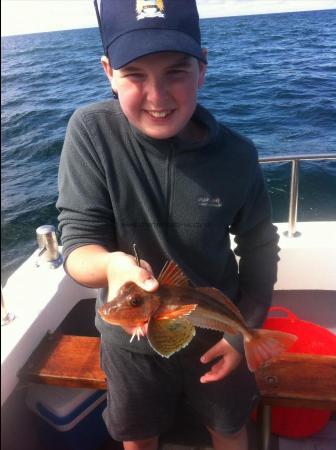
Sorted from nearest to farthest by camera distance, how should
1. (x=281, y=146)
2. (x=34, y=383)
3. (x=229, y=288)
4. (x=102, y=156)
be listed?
(x=102, y=156) < (x=229, y=288) < (x=34, y=383) < (x=281, y=146)

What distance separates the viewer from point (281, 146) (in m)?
11.3

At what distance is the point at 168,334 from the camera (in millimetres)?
1606

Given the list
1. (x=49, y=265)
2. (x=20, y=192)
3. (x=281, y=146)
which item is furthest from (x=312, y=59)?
(x=49, y=265)

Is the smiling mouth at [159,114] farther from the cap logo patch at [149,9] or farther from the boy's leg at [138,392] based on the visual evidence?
the boy's leg at [138,392]

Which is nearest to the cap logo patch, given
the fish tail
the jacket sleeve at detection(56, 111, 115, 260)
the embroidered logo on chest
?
the jacket sleeve at detection(56, 111, 115, 260)

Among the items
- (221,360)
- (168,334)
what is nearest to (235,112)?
(221,360)

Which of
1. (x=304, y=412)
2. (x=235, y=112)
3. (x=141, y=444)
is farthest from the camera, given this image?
(x=235, y=112)

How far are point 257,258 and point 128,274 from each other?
38.2 inches

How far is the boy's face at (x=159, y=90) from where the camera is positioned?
1771 millimetres

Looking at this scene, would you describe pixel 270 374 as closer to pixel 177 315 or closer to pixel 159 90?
pixel 177 315

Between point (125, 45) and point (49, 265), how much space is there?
1.80 metres

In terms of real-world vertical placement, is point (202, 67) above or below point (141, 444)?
above

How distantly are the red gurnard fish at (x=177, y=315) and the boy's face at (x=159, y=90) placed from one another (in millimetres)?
633

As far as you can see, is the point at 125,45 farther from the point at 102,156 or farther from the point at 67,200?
the point at 67,200
